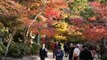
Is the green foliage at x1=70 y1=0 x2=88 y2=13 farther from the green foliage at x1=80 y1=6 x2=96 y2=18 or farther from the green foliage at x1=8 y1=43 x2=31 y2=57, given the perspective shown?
the green foliage at x1=8 y1=43 x2=31 y2=57

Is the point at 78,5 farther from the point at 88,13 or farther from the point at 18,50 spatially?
the point at 18,50

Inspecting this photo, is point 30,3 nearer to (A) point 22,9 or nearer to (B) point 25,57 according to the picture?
(A) point 22,9

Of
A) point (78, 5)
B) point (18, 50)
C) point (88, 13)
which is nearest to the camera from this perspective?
point (18, 50)

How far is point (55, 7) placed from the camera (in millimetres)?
26000

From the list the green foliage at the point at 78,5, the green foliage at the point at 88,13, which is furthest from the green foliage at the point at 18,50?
the green foliage at the point at 78,5

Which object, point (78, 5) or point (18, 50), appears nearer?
point (18, 50)

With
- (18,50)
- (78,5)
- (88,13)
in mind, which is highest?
(88,13)

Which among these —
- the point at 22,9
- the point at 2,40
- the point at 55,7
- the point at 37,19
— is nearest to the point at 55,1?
the point at 55,7

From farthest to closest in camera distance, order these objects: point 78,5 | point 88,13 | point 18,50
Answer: point 78,5 → point 88,13 → point 18,50

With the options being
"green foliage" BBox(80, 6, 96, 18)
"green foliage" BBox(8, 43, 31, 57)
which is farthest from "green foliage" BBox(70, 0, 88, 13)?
"green foliage" BBox(8, 43, 31, 57)

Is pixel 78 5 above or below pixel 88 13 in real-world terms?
below

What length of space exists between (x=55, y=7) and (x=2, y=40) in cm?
Result: 642

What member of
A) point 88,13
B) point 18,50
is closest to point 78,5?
point 88,13

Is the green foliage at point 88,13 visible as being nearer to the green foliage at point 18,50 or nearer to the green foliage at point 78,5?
the green foliage at point 78,5
